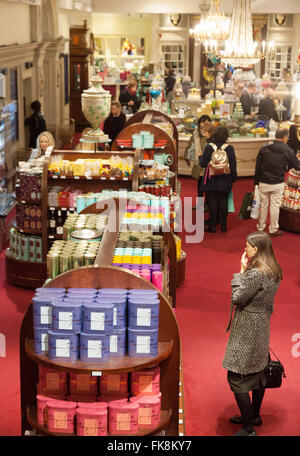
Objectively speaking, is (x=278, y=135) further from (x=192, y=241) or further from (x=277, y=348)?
(x=277, y=348)

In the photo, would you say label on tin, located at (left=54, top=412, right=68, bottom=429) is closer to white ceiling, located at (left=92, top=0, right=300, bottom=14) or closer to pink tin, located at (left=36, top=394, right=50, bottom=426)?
pink tin, located at (left=36, top=394, right=50, bottom=426)

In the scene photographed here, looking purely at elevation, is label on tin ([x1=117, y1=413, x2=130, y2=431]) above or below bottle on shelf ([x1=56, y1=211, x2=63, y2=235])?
below

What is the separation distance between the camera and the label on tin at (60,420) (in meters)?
3.86

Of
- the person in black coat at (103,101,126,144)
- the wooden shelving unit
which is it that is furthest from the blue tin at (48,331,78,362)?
the person in black coat at (103,101,126,144)

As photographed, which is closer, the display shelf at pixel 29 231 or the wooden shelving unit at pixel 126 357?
the wooden shelving unit at pixel 126 357

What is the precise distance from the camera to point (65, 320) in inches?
149

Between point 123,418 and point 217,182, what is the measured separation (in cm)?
644

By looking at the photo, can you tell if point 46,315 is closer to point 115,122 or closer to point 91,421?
point 91,421

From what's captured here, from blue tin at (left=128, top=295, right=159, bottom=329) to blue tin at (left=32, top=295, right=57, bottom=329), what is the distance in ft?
1.39

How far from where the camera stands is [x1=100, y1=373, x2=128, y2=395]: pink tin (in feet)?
12.7

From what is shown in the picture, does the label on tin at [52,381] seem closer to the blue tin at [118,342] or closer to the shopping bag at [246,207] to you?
the blue tin at [118,342]

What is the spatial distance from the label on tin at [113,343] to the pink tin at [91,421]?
12.6 inches

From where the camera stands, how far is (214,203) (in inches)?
399

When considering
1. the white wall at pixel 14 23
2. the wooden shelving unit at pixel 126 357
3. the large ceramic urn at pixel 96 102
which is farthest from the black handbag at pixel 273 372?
the white wall at pixel 14 23
